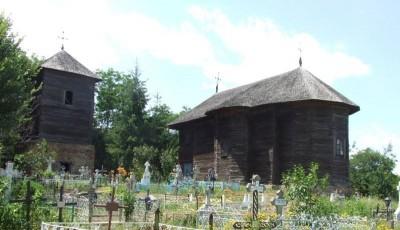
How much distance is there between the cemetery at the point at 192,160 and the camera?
17.5 meters

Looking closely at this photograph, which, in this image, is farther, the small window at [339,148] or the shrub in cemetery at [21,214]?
the small window at [339,148]

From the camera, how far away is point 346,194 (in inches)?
1267

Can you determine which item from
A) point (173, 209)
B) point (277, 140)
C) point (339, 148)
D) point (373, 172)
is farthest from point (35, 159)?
point (373, 172)

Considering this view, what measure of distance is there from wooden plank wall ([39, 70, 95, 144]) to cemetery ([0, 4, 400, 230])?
0.07m

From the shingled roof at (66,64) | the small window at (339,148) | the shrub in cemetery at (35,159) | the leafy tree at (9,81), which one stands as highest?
the shingled roof at (66,64)

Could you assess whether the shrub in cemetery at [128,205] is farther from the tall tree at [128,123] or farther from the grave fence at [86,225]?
the tall tree at [128,123]

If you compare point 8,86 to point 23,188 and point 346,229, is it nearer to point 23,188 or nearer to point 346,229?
point 23,188

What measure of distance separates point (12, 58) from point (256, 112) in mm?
14749

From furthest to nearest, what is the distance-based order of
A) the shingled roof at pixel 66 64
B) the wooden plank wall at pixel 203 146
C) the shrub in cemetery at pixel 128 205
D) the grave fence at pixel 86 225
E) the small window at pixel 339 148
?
1. the shingled roof at pixel 66 64
2. the wooden plank wall at pixel 203 146
3. the small window at pixel 339 148
4. the shrub in cemetery at pixel 128 205
5. the grave fence at pixel 86 225

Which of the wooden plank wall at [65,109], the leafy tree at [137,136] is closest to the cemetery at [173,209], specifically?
the wooden plank wall at [65,109]

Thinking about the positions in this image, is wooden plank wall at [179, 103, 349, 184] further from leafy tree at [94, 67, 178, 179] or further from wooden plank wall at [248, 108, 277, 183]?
leafy tree at [94, 67, 178, 179]

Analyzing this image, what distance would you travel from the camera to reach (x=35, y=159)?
3438 cm

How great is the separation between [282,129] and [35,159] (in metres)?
15.2

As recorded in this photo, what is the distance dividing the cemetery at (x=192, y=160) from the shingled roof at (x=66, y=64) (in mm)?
150
